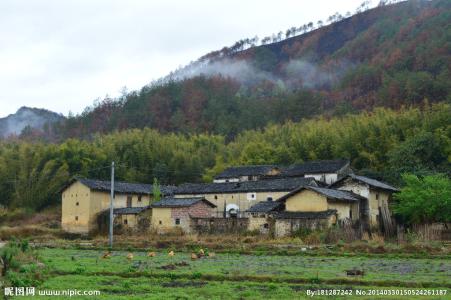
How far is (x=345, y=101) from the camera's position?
100m

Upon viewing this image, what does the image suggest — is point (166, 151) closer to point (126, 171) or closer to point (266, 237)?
point (126, 171)

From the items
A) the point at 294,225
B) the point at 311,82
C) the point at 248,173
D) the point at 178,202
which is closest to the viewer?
the point at 294,225

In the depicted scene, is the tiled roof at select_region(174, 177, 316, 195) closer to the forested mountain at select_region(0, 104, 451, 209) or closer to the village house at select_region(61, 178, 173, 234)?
the village house at select_region(61, 178, 173, 234)

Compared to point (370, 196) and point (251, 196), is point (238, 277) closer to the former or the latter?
point (370, 196)

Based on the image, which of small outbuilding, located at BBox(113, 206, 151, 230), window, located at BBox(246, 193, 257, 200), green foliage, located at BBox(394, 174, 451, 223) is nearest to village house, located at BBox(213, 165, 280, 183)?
window, located at BBox(246, 193, 257, 200)

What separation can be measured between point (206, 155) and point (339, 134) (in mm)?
17264

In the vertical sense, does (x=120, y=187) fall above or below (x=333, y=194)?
above

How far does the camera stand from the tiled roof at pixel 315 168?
4472cm

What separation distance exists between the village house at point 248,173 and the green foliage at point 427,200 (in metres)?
14.4

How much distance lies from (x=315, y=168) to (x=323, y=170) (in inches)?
36.6

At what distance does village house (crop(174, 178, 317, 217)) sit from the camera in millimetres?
40531

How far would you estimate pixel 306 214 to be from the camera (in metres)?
32.1

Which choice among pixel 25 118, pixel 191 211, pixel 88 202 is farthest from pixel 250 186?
pixel 25 118

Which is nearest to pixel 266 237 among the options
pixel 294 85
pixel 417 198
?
pixel 417 198
